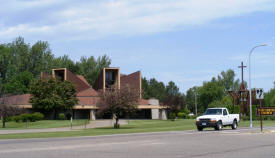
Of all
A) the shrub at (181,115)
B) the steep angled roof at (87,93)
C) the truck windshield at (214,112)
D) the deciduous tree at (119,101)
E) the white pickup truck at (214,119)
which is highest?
the steep angled roof at (87,93)

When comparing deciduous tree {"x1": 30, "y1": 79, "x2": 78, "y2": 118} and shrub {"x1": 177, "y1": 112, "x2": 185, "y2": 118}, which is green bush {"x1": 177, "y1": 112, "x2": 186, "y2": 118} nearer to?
shrub {"x1": 177, "y1": 112, "x2": 185, "y2": 118}

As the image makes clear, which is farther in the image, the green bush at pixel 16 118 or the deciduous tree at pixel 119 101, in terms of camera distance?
the green bush at pixel 16 118

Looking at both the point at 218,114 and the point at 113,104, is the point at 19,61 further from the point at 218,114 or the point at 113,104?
the point at 218,114

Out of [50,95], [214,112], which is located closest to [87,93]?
[50,95]

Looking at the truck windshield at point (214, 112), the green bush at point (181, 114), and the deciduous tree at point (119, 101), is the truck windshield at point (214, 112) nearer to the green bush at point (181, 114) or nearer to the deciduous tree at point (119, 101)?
the deciduous tree at point (119, 101)

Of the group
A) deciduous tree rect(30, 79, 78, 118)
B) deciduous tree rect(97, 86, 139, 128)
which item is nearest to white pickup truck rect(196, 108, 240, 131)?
deciduous tree rect(97, 86, 139, 128)

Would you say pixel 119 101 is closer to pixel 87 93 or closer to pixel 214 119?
pixel 214 119

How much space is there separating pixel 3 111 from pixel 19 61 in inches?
1843

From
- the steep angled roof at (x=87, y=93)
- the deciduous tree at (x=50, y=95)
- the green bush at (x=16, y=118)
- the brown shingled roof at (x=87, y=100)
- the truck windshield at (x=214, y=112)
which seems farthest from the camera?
the steep angled roof at (x=87, y=93)

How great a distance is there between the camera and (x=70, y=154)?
14.6m

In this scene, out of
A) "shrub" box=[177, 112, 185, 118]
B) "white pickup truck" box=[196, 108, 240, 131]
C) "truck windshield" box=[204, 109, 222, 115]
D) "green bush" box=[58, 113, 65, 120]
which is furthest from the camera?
"shrub" box=[177, 112, 185, 118]

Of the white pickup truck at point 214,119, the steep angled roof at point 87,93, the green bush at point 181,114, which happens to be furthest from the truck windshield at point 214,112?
the green bush at point 181,114

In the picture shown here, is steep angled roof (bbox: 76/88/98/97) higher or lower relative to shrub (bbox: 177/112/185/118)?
higher

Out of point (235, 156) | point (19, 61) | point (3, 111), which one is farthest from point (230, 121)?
point (19, 61)
